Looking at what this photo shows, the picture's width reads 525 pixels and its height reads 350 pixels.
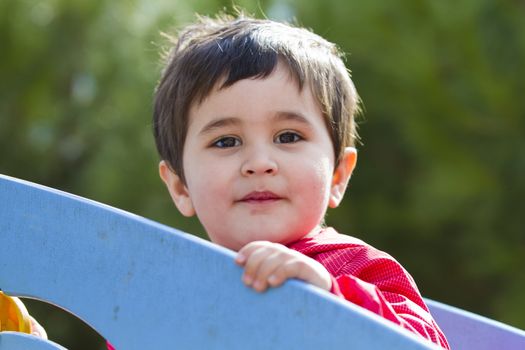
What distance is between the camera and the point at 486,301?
288 cm

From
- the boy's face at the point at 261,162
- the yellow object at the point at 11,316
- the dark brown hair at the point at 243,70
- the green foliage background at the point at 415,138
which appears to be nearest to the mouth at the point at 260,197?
the boy's face at the point at 261,162

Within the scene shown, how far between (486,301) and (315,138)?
5.78 ft

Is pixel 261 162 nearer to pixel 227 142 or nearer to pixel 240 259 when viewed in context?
pixel 227 142

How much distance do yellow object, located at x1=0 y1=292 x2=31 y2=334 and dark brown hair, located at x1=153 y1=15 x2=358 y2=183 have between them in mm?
368

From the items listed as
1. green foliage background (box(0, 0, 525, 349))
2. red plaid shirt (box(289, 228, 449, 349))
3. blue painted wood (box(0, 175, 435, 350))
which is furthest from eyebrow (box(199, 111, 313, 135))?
green foliage background (box(0, 0, 525, 349))

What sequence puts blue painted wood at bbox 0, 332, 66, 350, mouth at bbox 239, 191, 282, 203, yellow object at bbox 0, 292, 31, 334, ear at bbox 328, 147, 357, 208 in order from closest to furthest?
1. blue painted wood at bbox 0, 332, 66, 350
2. yellow object at bbox 0, 292, 31, 334
3. mouth at bbox 239, 191, 282, 203
4. ear at bbox 328, 147, 357, 208

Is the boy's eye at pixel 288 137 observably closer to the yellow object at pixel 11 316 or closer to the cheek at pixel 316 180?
the cheek at pixel 316 180

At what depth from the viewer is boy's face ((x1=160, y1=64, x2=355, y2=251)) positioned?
4.02 feet

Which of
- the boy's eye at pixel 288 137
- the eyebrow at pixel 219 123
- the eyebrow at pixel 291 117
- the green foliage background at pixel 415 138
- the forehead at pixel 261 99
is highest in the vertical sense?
the forehead at pixel 261 99

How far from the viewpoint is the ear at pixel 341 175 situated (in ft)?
4.66

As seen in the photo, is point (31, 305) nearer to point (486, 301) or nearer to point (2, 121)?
point (2, 121)

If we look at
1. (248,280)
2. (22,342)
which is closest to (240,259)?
(248,280)

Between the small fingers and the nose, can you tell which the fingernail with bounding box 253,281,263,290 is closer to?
the small fingers

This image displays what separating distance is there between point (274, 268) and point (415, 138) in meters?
1.92
